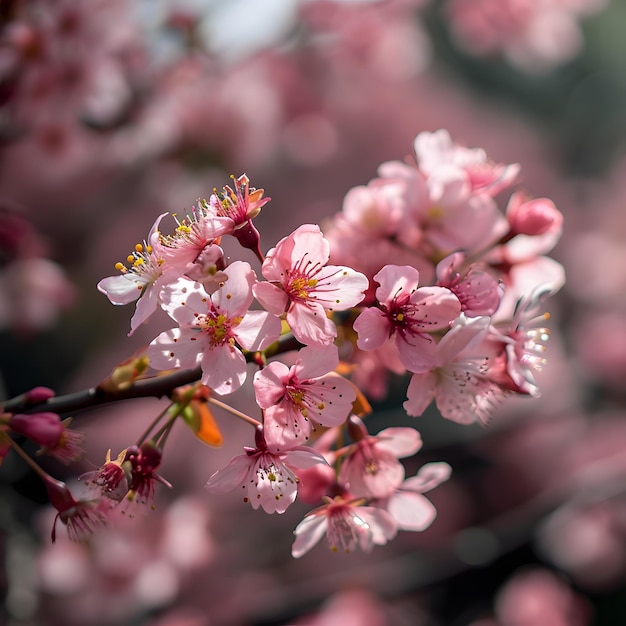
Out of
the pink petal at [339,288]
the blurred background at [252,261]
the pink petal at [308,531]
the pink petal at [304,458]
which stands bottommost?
the blurred background at [252,261]

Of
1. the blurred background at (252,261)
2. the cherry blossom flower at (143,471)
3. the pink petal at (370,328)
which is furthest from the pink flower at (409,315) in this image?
the blurred background at (252,261)

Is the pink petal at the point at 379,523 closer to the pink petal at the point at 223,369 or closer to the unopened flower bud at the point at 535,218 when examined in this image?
the pink petal at the point at 223,369

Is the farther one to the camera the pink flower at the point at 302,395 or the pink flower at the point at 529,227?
the pink flower at the point at 529,227

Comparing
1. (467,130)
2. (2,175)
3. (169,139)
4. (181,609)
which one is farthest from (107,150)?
(467,130)

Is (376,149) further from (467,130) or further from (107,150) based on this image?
(107,150)

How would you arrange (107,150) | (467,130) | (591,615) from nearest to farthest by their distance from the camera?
(107,150) < (591,615) < (467,130)
